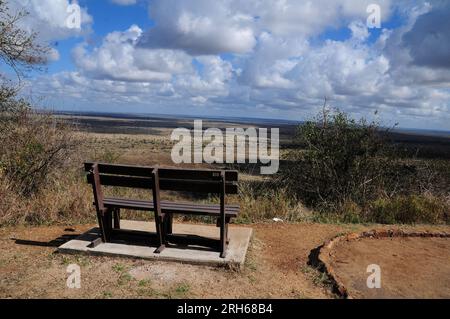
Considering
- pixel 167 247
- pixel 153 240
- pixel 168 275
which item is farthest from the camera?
pixel 153 240

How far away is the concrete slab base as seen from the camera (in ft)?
17.9

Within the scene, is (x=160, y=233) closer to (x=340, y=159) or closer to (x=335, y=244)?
(x=335, y=244)

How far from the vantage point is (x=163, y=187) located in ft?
18.5

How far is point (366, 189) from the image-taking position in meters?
11.3

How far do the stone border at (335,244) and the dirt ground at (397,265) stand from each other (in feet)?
0.28

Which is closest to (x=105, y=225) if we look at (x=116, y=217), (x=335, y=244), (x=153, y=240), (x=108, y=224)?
(x=108, y=224)

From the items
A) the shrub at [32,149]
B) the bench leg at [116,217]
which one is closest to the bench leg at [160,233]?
the bench leg at [116,217]

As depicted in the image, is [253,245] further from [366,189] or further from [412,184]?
[412,184]

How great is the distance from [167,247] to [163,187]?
0.85 metres

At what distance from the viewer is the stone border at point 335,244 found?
15.9 ft

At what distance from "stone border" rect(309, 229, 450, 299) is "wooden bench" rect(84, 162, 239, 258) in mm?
1208

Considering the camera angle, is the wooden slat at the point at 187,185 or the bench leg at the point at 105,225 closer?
the wooden slat at the point at 187,185

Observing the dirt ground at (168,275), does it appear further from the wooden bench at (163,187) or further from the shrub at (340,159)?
the shrub at (340,159)

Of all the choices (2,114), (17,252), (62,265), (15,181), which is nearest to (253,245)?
(62,265)
